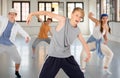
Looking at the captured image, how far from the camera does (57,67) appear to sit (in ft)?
11.7

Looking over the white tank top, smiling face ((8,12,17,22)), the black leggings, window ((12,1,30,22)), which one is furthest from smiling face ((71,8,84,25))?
window ((12,1,30,22))

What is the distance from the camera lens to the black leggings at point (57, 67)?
3.53m

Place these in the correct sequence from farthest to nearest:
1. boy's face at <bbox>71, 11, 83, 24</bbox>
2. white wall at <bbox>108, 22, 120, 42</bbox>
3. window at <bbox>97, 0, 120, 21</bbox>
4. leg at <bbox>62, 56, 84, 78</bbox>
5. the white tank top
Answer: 1. window at <bbox>97, 0, 120, 21</bbox>
2. white wall at <bbox>108, 22, 120, 42</bbox>
3. the white tank top
4. leg at <bbox>62, 56, 84, 78</bbox>
5. boy's face at <bbox>71, 11, 83, 24</bbox>

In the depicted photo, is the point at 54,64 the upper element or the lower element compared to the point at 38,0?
lower

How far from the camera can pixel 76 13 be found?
3.44 m

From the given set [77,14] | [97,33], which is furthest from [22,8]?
[77,14]

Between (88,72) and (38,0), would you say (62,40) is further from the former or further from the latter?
(38,0)

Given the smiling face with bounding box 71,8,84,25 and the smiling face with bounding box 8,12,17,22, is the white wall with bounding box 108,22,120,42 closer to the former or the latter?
the smiling face with bounding box 8,12,17,22

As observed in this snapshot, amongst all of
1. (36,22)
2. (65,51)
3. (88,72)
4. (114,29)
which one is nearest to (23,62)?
(88,72)

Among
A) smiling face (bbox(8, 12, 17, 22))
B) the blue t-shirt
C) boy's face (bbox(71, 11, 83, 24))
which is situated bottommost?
the blue t-shirt

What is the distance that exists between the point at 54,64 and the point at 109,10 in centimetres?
1640

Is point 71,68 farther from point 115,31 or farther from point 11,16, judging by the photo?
point 115,31

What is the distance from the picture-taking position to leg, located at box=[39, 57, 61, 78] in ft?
11.6

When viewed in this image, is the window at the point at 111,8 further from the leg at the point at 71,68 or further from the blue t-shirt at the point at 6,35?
the leg at the point at 71,68
